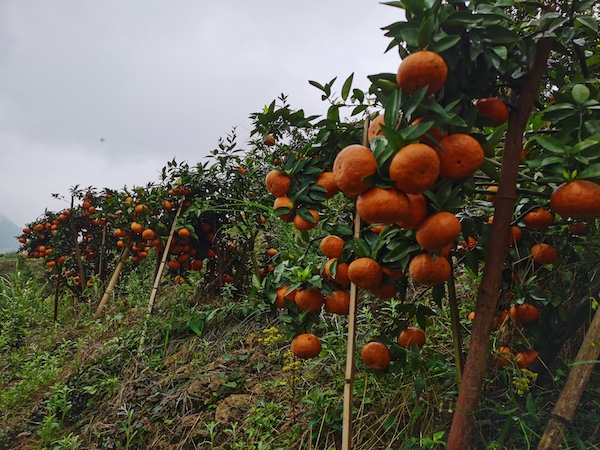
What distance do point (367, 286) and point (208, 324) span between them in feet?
7.43

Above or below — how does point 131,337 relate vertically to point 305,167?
below

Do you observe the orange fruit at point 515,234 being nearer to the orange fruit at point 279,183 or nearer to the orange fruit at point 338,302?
the orange fruit at point 338,302

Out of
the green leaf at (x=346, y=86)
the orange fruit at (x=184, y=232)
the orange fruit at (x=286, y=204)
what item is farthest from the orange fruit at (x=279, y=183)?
the orange fruit at (x=184, y=232)

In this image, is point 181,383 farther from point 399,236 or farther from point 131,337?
point 399,236

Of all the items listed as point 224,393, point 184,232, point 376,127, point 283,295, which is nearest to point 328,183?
point 376,127

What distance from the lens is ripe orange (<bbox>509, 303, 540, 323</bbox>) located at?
1373 millimetres

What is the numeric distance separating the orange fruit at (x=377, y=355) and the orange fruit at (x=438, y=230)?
516 millimetres

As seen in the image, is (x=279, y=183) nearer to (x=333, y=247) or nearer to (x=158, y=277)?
(x=333, y=247)

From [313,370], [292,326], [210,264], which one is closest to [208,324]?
[210,264]

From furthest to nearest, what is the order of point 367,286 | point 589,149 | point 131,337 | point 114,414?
point 131,337, point 114,414, point 367,286, point 589,149

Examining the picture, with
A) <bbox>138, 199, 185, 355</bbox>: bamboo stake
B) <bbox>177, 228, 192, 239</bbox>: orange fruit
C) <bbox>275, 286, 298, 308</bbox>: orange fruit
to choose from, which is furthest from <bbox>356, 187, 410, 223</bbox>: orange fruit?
<bbox>177, 228, 192, 239</bbox>: orange fruit

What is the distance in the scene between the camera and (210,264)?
12.9ft

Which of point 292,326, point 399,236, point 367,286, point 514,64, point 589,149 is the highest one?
point 514,64

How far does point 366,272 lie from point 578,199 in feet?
1.66
